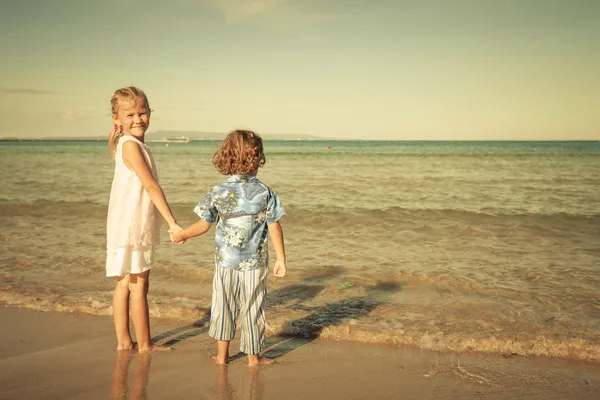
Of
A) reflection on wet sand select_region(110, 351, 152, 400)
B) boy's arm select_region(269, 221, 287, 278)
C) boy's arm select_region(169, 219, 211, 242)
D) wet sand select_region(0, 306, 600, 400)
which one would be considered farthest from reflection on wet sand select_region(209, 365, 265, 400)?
boy's arm select_region(169, 219, 211, 242)

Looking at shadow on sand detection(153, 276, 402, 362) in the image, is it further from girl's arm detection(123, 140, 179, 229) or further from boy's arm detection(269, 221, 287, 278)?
girl's arm detection(123, 140, 179, 229)

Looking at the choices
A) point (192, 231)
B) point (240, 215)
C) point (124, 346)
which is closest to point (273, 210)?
point (240, 215)

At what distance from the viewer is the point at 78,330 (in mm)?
4105

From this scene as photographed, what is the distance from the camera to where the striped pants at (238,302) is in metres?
3.18

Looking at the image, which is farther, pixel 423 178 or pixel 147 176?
pixel 423 178

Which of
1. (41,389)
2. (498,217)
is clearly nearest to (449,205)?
(498,217)

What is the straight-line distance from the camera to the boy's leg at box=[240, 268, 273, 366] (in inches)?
126

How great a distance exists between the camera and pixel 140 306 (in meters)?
3.47

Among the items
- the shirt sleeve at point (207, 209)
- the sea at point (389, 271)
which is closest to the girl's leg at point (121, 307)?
the shirt sleeve at point (207, 209)

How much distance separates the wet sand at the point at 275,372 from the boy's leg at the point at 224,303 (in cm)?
30

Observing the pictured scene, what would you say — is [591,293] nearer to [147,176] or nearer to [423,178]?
[147,176]

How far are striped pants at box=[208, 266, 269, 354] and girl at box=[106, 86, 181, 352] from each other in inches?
19.2

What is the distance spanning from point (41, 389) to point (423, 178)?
17598 mm

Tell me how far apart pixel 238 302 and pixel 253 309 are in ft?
0.37
